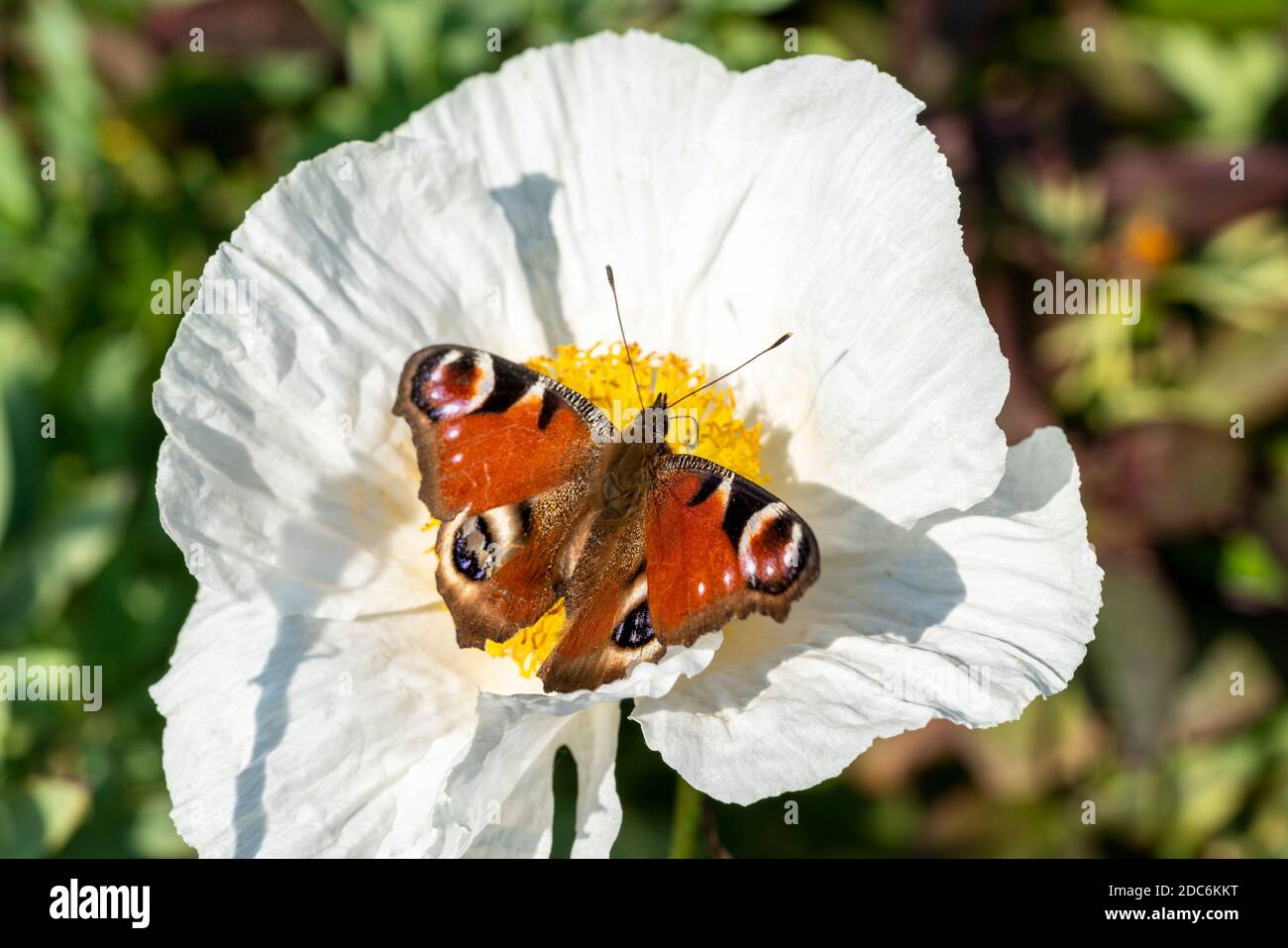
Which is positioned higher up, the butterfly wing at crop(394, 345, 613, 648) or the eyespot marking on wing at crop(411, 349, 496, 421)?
the eyespot marking on wing at crop(411, 349, 496, 421)

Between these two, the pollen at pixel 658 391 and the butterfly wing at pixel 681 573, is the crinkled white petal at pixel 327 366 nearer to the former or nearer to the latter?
the pollen at pixel 658 391

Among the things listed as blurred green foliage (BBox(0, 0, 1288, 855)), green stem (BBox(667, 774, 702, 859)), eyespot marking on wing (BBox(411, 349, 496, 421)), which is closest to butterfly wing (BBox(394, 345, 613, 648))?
eyespot marking on wing (BBox(411, 349, 496, 421))

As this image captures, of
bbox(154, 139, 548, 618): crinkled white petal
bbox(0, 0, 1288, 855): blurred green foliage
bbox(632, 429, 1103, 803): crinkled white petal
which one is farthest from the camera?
bbox(0, 0, 1288, 855): blurred green foliage

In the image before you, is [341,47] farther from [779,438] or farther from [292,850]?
[292,850]

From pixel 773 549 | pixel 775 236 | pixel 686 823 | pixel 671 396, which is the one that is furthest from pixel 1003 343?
pixel 773 549

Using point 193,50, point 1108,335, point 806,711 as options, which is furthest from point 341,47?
point 806,711

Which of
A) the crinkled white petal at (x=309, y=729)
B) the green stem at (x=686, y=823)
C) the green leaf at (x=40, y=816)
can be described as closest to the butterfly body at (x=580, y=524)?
the crinkled white petal at (x=309, y=729)

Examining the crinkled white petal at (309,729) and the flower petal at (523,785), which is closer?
the flower petal at (523,785)

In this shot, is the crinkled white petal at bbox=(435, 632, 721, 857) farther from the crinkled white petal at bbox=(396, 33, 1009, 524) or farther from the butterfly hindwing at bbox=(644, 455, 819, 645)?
the crinkled white petal at bbox=(396, 33, 1009, 524)
